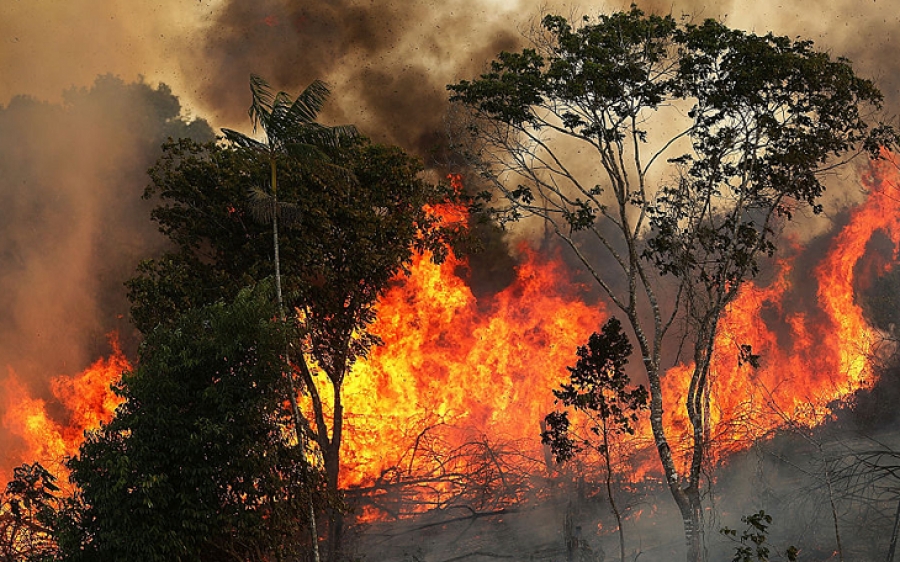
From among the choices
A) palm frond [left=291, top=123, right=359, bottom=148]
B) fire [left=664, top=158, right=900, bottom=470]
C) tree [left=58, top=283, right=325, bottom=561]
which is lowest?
tree [left=58, top=283, right=325, bottom=561]

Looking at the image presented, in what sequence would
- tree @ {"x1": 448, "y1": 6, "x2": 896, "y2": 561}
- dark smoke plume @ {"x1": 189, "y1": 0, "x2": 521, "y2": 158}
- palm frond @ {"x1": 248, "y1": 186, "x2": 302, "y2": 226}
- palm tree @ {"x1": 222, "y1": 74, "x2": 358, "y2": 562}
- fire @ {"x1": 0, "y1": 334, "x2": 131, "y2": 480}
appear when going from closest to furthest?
palm tree @ {"x1": 222, "y1": 74, "x2": 358, "y2": 562}, palm frond @ {"x1": 248, "y1": 186, "x2": 302, "y2": 226}, tree @ {"x1": 448, "y1": 6, "x2": 896, "y2": 561}, fire @ {"x1": 0, "y1": 334, "x2": 131, "y2": 480}, dark smoke plume @ {"x1": 189, "y1": 0, "x2": 521, "y2": 158}

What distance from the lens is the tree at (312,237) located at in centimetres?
2050

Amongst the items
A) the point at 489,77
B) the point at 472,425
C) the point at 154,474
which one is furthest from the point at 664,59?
the point at 154,474

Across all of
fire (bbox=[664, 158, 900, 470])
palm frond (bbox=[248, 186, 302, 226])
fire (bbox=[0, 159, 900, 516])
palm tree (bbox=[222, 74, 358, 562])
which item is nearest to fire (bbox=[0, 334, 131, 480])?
fire (bbox=[0, 159, 900, 516])

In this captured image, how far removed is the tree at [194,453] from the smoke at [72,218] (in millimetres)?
11446

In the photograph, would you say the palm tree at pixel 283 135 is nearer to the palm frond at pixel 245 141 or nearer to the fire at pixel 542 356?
the palm frond at pixel 245 141

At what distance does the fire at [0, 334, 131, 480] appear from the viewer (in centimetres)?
2598

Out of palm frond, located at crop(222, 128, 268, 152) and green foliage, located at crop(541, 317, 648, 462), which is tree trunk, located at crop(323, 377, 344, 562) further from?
palm frond, located at crop(222, 128, 268, 152)

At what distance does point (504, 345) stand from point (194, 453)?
518 inches

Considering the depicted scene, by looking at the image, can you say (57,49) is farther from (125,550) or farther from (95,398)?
(125,550)

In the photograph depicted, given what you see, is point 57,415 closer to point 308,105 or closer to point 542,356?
point 308,105

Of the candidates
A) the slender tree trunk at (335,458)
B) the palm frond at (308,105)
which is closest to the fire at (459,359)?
the slender tree trunk at (335,458)

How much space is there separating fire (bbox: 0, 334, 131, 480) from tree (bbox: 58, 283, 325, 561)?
10.4 meters

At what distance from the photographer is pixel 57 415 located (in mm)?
26250
